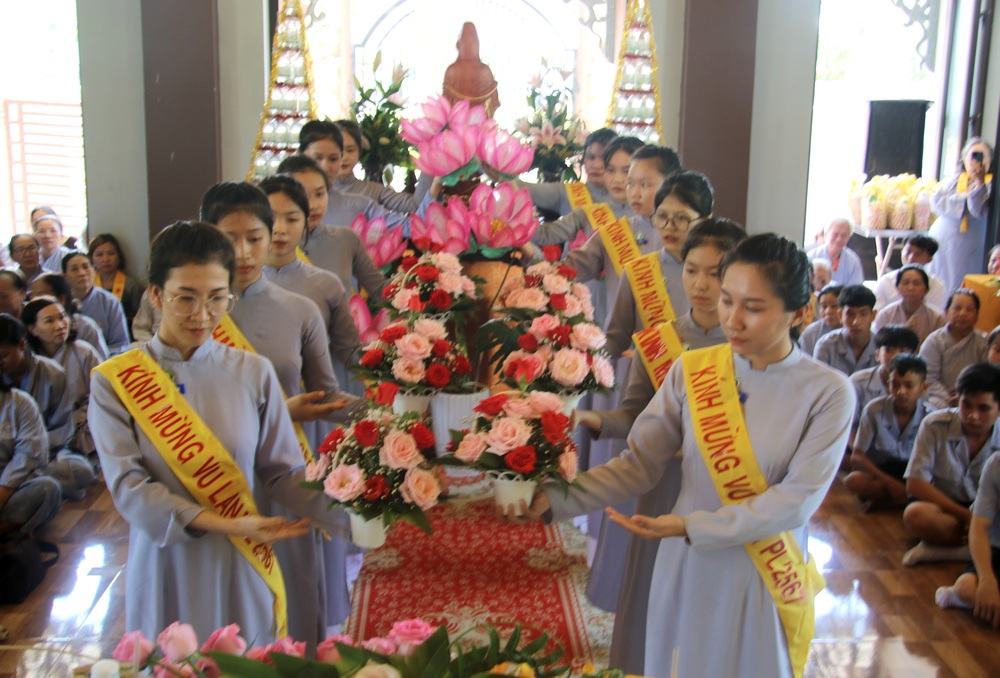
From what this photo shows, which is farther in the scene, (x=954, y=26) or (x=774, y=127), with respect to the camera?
(x=954, y=26)

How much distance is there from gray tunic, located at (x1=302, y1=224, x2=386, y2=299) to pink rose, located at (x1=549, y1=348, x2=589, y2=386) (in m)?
1.06

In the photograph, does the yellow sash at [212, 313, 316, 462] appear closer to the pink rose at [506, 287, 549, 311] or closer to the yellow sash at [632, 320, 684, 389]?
the pink rose at [506, 287, 549, 311]

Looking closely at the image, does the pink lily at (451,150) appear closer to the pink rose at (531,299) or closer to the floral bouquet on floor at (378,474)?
the pink rose at (531,299)

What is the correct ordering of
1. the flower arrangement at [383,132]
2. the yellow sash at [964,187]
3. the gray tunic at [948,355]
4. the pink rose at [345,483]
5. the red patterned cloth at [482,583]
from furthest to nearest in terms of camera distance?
the yellow sash at [964,187] → the gray tunic at [948,355] → the flower arrangement at [383,132] → the red patterned cloth at [482,583] → the pink rose at [345,483]

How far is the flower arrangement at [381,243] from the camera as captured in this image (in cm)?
286

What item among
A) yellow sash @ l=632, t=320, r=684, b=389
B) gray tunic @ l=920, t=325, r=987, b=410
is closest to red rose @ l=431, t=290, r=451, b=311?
yellow sash @ l=632, t=320, r=684, b=389

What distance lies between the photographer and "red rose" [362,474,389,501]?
1.66 m

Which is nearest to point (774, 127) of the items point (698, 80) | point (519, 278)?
point (698, 80)

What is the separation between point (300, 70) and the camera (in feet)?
17.4

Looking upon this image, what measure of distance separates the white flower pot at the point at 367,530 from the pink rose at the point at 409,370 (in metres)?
0.44

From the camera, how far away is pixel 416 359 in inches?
85.0

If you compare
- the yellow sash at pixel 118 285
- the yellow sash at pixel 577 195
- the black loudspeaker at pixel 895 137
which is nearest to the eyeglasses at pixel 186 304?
the yellow sash at pixel 577 195

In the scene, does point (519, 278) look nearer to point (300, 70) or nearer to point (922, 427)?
point (922, 427)

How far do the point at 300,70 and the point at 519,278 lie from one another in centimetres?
329
